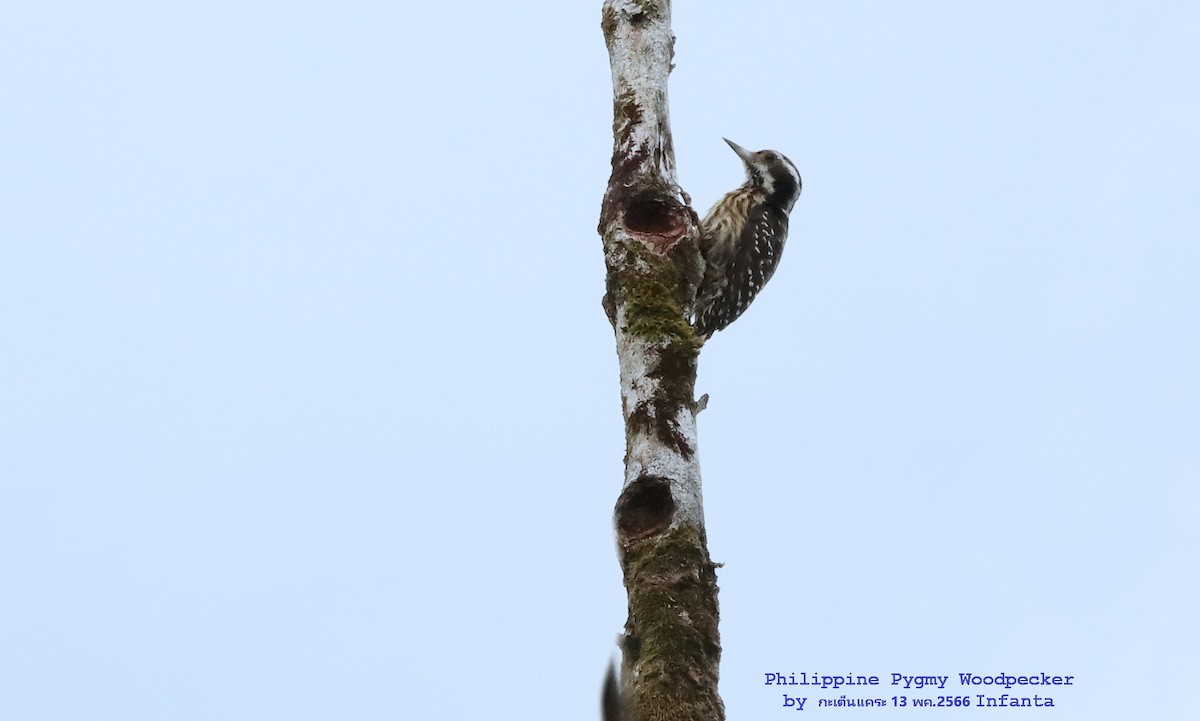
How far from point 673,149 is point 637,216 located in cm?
30

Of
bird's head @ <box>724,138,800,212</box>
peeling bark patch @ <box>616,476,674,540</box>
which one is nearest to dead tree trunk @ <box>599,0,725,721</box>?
peeling bark patch @ <box>616,476,674,540</box>

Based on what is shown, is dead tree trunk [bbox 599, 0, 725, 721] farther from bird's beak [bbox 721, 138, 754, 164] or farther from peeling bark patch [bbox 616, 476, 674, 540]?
bird's beak [bbox 721, 138, 754, 164]

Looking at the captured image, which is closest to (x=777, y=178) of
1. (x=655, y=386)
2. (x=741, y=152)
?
(x=741, y=152)

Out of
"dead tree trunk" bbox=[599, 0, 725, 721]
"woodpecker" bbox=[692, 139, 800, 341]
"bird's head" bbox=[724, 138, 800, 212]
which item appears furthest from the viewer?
"bird's head" bbox=[724, 138, 800, 212]

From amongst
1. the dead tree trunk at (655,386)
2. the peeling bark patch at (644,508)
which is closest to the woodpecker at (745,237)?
the dead tree trunk at (655,386)

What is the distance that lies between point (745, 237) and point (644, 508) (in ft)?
11.8

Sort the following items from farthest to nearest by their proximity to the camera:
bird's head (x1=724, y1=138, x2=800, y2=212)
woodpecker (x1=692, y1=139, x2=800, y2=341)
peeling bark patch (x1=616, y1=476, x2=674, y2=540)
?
bird's head (x1=724, y1=138, x2=800, y2=212), woodpecker (x1=692, y1=139, x2=800, y2=341), peeling bark patch (x1=616, y1=476, x2=674, y2=540)

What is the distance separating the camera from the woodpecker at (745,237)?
663cm

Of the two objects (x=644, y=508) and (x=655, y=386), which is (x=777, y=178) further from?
(x=644, y=508)

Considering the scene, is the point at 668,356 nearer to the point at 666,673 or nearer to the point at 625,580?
the point at 625,580

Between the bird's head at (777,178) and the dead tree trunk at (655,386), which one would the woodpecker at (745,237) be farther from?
the dead tree trunk at (655,386)

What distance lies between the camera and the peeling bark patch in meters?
3.37

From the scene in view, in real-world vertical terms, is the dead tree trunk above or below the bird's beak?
below

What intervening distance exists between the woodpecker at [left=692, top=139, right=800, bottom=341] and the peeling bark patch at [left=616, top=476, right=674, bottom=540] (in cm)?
293
